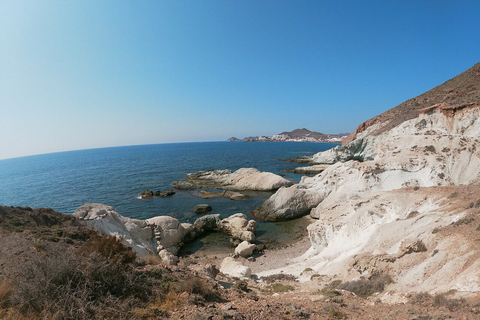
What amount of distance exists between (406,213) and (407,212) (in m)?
0.08

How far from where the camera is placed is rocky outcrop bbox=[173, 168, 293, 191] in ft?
119

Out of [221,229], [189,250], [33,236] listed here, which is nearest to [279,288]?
[33,236]

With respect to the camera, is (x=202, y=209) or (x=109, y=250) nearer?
(x=109, y=250)

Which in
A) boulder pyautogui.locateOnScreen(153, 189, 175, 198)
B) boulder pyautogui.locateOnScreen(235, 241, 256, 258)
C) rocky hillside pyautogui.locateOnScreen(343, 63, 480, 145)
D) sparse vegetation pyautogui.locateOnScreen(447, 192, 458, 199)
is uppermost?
rocky hillside pyautogui.locateOnScreen(343, 63, 480, 145)

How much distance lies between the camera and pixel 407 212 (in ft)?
37.3

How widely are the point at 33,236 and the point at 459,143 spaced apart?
2887 cm

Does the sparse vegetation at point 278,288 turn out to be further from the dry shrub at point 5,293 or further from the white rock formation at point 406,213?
the dry shrub at point 5,293

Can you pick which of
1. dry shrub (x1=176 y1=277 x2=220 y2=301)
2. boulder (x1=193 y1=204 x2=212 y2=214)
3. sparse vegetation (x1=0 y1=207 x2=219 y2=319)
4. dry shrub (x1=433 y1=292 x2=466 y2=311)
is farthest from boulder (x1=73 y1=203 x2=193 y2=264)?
A: dry shrub (x1=433 y1=292 x2=466 y2=311)

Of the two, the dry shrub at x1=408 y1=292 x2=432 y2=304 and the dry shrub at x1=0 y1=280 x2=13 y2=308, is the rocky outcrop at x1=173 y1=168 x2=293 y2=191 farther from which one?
the dry shrub at x1=0 y1=280 x2=13 y2=308

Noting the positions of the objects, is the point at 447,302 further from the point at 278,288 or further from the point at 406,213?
the point at 406,213

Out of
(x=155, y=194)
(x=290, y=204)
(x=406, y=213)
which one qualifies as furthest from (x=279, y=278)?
(x=155, y=194)

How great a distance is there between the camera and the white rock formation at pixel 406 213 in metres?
7.29

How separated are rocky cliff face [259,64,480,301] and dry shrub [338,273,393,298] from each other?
248 mm

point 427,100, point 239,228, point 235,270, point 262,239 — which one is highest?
point 427,100
